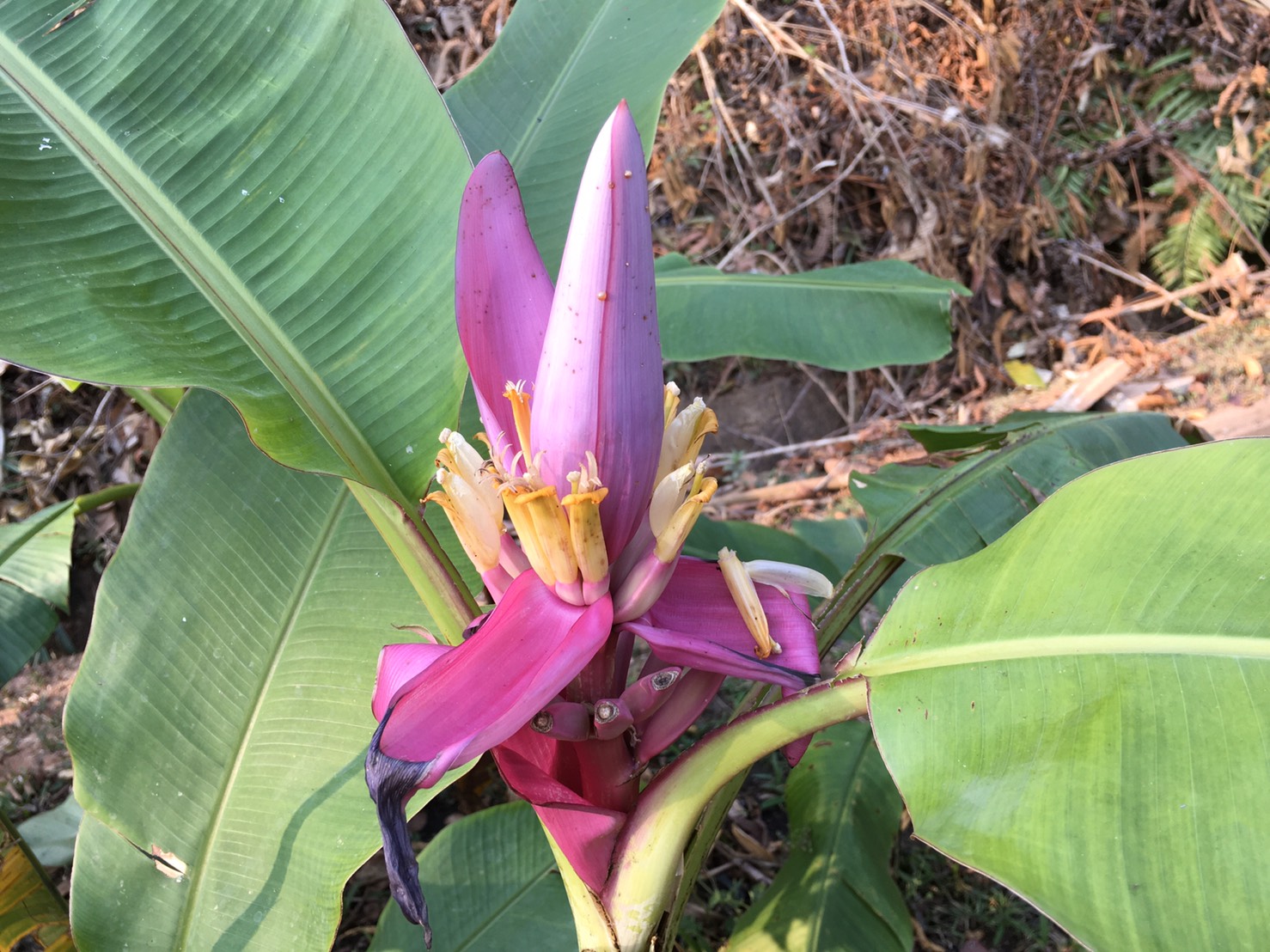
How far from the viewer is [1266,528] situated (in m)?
0.46

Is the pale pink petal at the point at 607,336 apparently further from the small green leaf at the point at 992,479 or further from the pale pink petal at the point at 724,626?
the small green leaf at the point at 992,479

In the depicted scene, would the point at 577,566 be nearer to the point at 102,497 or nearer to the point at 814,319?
the point at 814,319

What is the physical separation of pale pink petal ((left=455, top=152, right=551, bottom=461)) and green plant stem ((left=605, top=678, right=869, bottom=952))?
0.82 feet

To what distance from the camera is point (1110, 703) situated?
453 mm

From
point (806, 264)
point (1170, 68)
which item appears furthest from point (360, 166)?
point (1170, 68)

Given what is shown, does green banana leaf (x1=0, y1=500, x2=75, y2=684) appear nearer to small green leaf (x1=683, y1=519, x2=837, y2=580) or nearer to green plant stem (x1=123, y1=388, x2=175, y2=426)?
green plant stem (x1=123, y1=388, x2=175, y2=426)

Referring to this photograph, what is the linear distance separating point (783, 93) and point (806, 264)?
0.60m

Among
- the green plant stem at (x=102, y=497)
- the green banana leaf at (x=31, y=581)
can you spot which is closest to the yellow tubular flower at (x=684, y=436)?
the green banana leaf at (x=31, y=581)

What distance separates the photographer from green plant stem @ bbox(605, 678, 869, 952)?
0.50 metres

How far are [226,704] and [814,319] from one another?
0.94 m

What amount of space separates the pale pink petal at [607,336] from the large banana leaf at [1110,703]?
227mm

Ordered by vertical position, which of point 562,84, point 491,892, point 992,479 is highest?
point 562,84

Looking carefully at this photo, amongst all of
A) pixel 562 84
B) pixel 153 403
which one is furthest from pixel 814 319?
pixel 153 403

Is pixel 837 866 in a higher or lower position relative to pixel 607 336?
lower
